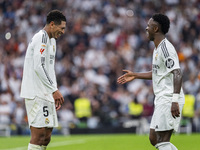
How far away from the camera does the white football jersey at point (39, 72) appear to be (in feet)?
22.4

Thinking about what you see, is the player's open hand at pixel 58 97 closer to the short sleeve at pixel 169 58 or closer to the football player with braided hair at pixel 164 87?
the football player with braided hair at pixel 164 87

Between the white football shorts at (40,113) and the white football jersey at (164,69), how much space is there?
1572 mm

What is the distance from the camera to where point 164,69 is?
22.9 feet

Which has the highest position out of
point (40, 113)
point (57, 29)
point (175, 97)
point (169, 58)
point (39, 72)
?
point (57, 29)

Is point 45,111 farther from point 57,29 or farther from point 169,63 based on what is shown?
point 169,63

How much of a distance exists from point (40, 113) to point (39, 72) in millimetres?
595

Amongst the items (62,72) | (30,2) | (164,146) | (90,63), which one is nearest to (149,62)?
(90,63)

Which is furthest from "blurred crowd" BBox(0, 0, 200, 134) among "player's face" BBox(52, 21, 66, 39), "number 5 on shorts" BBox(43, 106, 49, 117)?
"number 5 on shorts" BBox(43, 106, 49, 117)

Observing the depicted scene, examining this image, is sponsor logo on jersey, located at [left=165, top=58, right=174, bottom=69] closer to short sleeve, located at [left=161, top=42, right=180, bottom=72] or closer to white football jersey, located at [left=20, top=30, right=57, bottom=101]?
short sleeve, located at [left=161, top=42, right=180, bottom=72]

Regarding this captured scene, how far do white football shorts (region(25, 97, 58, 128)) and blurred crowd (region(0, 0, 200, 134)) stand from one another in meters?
11.0

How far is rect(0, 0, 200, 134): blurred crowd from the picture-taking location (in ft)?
60.4

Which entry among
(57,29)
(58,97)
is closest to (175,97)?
(58,97)

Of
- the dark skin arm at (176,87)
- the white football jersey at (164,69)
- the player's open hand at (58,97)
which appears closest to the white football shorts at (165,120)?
the white football jersey at (164,69)

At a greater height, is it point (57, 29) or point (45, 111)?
point (57, 29)
